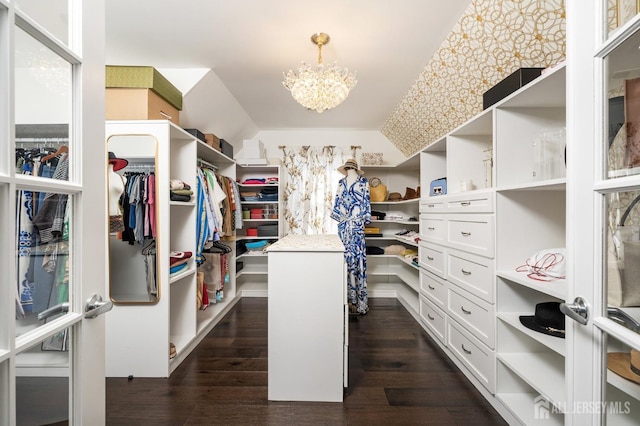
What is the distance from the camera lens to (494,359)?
5.14 feet

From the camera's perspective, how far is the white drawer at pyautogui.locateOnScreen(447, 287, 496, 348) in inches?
63.3

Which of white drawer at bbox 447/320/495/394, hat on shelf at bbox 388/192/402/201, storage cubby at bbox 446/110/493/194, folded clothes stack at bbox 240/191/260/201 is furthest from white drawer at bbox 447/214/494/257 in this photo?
folded clothes stack at bbox 240/191/260/201

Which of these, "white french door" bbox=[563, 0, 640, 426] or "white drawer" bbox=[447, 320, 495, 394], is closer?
"white french door" bbox=[563, 0, 640, 426]

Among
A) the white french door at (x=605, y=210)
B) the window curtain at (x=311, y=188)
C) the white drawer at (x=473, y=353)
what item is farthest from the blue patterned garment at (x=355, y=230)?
the white french door at (x=605, y=210)

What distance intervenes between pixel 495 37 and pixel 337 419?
251 centimetres

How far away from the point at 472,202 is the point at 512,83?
0.74m

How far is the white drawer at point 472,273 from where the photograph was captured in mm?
1622

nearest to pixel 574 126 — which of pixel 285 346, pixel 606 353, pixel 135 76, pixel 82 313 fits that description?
pixel 606 353

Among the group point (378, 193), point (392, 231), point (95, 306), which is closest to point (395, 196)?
point (378, 193)

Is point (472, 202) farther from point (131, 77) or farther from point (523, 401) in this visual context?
point (131, 77)

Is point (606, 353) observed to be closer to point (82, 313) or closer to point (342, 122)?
point (82, 313)

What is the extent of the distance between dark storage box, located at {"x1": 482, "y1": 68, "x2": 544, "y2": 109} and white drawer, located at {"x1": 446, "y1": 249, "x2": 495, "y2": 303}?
99cm

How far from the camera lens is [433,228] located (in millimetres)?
2447

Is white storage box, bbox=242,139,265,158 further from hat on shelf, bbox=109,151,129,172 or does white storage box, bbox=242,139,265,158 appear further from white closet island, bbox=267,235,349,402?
white closet island, bbox=267,235,349,402
